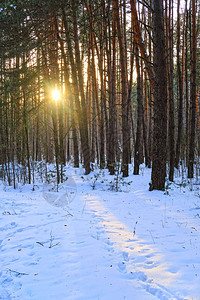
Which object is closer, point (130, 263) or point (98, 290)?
point (98, 290)

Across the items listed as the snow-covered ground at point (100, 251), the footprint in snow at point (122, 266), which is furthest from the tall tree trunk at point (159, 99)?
the footprint in snow at point (122, 266)

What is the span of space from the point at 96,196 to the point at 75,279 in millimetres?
4663

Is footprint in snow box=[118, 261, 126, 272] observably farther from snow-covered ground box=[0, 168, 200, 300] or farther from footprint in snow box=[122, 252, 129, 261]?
footprint in snow box=[122, 252, 129, 261]

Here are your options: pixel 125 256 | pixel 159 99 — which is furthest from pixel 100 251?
pixel 159 99

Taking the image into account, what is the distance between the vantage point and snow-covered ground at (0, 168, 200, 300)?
2.11m

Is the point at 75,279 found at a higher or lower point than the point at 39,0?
lower

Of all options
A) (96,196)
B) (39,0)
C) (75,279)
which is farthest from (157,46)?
(75,279)

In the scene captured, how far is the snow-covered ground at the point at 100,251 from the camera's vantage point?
82.9 inches

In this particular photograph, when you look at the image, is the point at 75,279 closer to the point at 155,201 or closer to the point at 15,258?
the point at 15,258

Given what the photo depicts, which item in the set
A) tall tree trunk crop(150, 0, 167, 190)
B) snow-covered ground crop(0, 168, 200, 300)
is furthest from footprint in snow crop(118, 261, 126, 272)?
tall tree trunk crop(150, 0, 167, 190)

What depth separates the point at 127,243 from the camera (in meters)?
3.25

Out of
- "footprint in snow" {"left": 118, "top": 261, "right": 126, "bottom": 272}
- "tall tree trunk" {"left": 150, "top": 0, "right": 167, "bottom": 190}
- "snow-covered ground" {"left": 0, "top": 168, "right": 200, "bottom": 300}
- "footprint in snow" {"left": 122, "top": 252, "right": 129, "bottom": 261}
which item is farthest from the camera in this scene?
"tall tree trunk" {"left": 150, "top": 0, "right": 167, "bottom": 190}

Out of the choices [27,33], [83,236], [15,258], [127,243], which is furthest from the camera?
[27,33]

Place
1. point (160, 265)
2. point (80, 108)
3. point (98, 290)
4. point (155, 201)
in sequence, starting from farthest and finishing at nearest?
point (80, 108)
point (155, 201)
point (160, 265)
point (98, 290)
